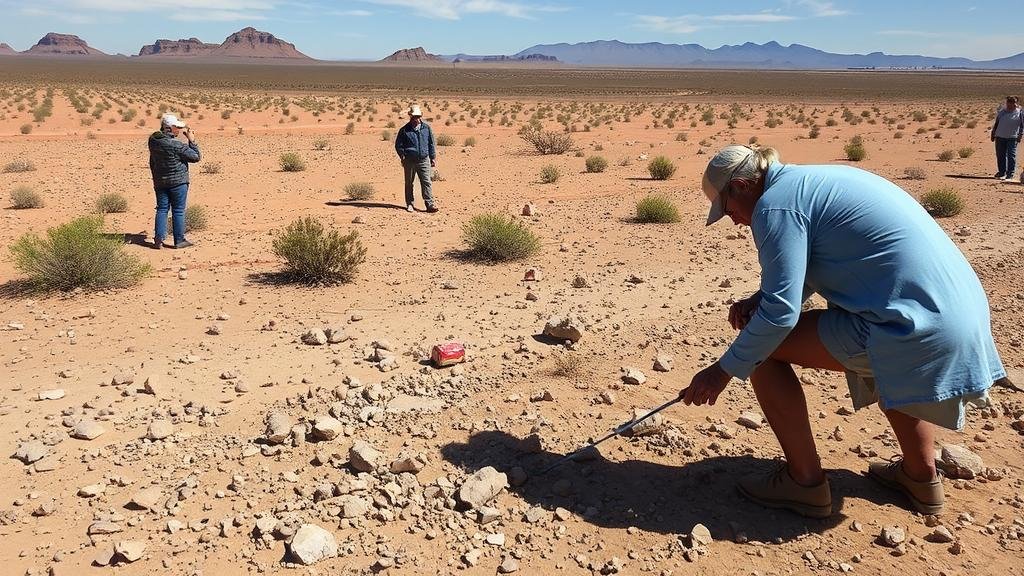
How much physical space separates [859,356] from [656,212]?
7634 millimetres

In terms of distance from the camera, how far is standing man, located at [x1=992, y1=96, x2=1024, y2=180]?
45.9ft

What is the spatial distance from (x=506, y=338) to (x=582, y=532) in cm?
253

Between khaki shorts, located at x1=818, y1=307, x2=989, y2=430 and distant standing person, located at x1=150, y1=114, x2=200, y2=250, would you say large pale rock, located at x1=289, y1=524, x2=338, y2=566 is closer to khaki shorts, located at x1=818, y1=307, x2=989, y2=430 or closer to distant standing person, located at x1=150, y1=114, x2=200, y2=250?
khaki shorts, located at x1=818, y1=307, x2=989, y2=430

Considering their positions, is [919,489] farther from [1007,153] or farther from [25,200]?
[1007,153]

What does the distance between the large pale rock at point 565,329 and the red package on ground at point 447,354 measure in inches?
29.8

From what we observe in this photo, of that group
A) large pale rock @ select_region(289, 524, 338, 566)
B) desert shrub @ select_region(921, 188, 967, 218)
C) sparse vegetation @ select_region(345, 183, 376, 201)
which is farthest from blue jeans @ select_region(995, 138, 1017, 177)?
large pale rock @ select_region(289, 524, 338, 566)

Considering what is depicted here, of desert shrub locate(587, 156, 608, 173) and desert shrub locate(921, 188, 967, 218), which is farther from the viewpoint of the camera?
desert shrub locate(587, 156, 608, 173)

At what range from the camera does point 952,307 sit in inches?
109

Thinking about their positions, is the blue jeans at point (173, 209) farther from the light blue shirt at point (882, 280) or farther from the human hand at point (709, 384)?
the light blue shirt at point (882, 280)

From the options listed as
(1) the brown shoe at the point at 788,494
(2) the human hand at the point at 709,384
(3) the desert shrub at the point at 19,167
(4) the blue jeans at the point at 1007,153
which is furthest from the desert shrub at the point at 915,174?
(3) the desert shrub at the point at 19,167

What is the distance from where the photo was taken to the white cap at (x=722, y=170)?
300 cm

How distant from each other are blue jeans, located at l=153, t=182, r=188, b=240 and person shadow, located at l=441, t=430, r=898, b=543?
6.22 metres

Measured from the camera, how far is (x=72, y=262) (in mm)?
7160

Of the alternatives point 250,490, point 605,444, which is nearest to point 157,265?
point 250,490
